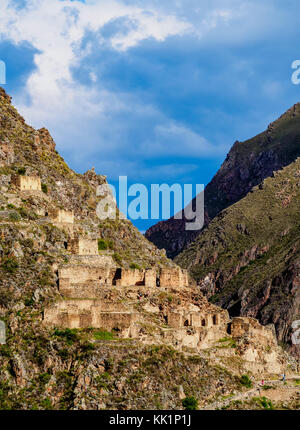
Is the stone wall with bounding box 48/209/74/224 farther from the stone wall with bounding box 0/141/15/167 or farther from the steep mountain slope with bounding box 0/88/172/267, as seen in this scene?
the stone wall with bounding box 0/141/15/167

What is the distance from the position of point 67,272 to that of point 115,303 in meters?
5.43

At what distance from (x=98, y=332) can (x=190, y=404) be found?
8.96 m

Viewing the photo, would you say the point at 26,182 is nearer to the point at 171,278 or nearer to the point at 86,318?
the point at 171,278

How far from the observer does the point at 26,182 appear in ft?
317

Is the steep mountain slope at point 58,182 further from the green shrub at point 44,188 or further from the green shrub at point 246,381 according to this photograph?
the green shrub at point 246,381

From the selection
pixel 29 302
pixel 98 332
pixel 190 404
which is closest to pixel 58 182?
pixel 29 302

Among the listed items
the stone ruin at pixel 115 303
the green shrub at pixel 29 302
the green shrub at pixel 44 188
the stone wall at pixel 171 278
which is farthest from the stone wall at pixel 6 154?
the green shrub at pixel 29 302

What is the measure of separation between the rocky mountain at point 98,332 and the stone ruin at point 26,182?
209 millimetres

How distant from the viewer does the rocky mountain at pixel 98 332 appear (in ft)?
217

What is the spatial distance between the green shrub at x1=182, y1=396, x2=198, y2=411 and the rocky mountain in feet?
0.44

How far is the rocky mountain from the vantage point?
217ft

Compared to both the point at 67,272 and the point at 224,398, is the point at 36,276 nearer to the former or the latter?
the point at 67,272
